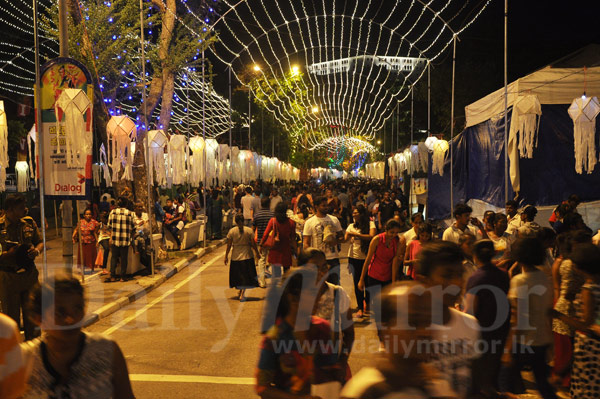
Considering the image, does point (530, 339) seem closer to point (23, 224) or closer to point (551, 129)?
point (23, 224)

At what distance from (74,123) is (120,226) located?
3869 mm

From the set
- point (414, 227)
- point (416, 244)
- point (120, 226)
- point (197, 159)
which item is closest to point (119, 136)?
point (120, 226)

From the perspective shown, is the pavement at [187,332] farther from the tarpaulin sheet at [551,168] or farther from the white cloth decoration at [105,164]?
the tarpaulin sheet at [551,168]

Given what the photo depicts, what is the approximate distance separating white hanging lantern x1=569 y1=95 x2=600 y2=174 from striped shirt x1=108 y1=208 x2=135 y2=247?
9612 mm

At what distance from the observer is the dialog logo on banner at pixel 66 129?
9258mm

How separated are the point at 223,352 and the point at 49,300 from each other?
4.62m

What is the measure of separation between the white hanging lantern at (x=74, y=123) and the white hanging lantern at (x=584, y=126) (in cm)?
946

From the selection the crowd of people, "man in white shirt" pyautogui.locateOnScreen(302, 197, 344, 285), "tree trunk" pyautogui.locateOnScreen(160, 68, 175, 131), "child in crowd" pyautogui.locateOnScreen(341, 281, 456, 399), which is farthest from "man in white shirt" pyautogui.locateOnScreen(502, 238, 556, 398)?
"tree trunk" pyautogui.locateOnScreen(160, 68, 175, 131)

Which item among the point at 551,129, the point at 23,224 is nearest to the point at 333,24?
the point at 551,129

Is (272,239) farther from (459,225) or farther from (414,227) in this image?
(459,225)

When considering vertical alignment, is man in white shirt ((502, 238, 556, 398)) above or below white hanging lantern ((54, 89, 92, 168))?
below

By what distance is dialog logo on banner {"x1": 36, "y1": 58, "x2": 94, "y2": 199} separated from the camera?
9258mm

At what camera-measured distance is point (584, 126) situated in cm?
1207

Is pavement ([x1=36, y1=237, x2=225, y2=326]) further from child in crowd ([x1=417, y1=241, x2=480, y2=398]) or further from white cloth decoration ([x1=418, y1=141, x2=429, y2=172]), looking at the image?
white cloth decoration ([x1=418, y1=141, x2=429, y2=172])
